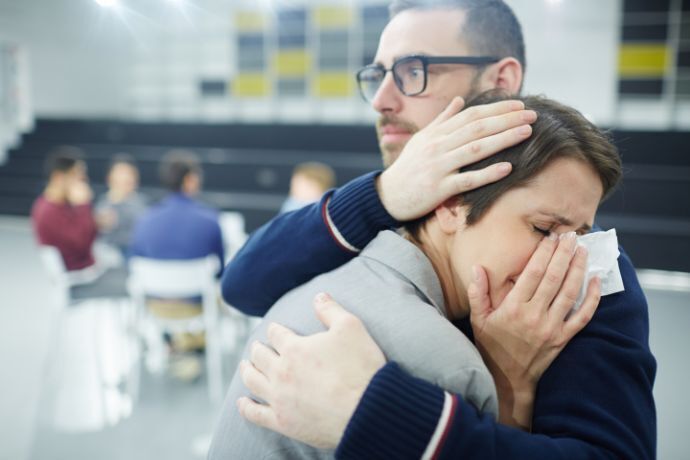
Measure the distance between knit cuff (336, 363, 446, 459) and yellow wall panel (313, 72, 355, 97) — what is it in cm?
825

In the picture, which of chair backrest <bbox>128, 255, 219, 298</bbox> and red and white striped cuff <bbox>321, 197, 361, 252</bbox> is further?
chair backrest <bbox>128, 255, 219, 298</bbox>

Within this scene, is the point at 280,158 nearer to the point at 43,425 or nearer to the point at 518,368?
the point at 43,425

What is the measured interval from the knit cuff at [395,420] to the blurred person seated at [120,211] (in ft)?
12.8

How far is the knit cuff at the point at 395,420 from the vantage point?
24.6 inches

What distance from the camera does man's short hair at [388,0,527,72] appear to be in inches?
48.3

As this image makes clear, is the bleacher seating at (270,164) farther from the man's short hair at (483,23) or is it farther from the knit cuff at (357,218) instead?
the knit cuff at (357,218)

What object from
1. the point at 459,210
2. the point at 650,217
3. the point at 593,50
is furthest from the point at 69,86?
the point at 459,210

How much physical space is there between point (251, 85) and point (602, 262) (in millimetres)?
8883

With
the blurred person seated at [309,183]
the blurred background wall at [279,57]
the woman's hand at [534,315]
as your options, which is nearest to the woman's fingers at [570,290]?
the woman's hand at [534,315]

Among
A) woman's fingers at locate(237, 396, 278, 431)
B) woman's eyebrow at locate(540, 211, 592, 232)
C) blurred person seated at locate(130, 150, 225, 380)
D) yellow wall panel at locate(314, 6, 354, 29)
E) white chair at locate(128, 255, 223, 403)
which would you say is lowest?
white chair at locate(128, 255, 223, 403)

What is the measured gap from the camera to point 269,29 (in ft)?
29.8

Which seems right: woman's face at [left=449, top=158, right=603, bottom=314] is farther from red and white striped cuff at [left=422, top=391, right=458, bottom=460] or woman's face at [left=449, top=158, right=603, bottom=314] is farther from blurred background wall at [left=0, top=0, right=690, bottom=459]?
blurred background wall at [left=0, top=0, right=690, bottom=459]

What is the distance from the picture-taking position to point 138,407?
A: 116 inches

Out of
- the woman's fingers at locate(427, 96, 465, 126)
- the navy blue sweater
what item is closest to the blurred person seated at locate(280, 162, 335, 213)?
the navy blue sweater
